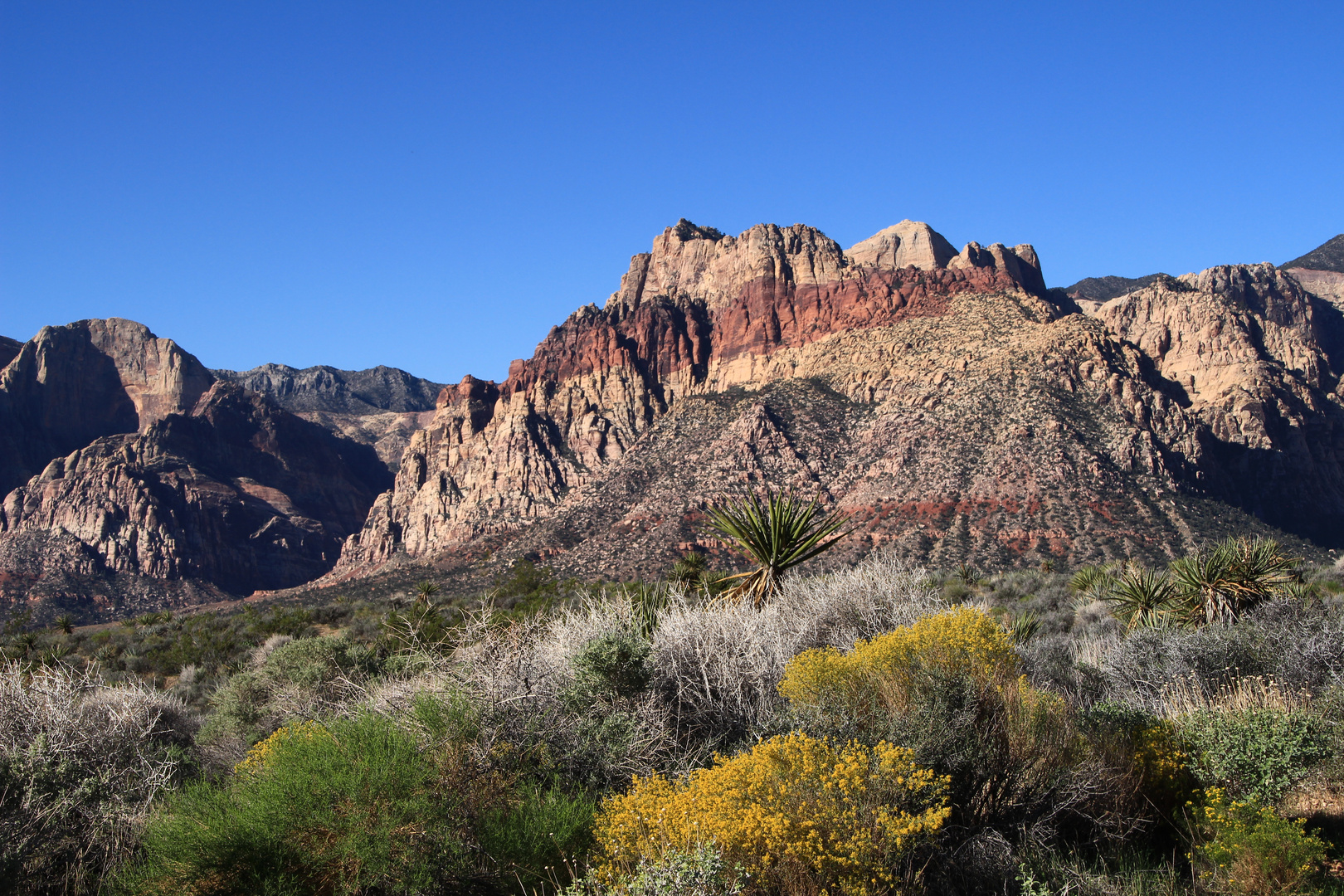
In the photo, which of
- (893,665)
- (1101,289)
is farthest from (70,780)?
(1101,289)

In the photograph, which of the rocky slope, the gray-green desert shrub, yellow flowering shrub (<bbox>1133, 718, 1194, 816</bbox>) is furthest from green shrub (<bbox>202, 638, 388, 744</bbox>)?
the rocky slope

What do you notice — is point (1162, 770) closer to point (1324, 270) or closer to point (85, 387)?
point (1324, 270)

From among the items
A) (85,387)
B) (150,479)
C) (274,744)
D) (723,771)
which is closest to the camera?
(723,771)

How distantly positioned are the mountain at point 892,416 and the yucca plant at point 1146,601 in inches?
624

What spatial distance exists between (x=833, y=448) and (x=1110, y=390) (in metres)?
18.6

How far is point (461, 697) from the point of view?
26.5 ft

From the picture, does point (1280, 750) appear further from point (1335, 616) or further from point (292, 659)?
point (292, 659)

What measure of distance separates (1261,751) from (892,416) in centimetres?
5097

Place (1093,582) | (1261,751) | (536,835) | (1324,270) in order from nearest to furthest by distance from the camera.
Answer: (536,835)
(1261,751)
(1093,582)
(1324,270)

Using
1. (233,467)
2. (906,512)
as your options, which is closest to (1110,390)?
(906,512)

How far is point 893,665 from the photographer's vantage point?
8.81m

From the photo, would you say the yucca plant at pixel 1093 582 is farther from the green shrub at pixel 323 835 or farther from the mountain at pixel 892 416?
the green shrub at pixel 323 835

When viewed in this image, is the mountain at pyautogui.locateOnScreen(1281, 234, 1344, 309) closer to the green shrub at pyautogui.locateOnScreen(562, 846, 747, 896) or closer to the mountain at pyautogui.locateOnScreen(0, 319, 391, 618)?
the green shrub at pyautogui.locateOnScreen(562, 846, 747, 896)

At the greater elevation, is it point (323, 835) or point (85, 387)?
point (85, 387)
